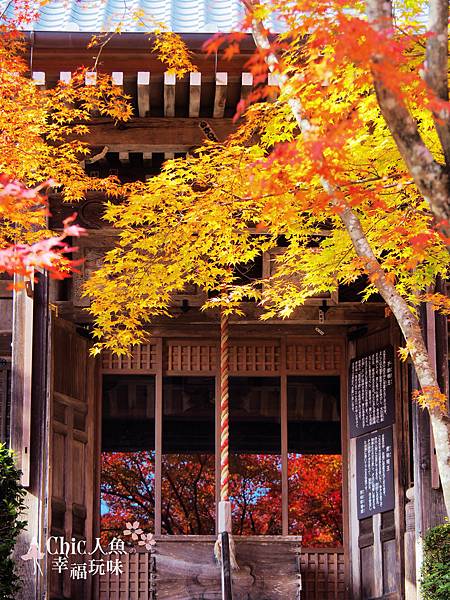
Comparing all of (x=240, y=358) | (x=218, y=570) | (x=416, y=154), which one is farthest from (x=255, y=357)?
(x=416, y=154)

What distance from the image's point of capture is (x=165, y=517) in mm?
15656

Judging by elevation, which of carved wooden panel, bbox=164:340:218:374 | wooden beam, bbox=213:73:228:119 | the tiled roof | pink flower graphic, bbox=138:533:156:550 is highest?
the tiled roof

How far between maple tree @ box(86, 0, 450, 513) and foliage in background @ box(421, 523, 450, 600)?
7.34ft

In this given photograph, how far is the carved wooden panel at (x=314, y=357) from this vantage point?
540 inches

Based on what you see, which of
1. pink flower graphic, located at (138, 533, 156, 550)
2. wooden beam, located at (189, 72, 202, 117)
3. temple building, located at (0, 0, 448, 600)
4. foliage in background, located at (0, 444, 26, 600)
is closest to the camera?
foliage in background, located at (0, 444, 26, 600)

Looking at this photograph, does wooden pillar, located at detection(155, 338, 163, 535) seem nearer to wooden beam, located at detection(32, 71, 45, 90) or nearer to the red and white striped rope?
the red and white striped rope

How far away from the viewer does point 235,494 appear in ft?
51.6

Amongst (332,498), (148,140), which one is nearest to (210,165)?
(148,140)

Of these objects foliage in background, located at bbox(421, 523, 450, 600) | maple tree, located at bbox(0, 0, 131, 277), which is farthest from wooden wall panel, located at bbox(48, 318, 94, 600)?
foliage in background, located at bbox(421, 523, 450, 600)

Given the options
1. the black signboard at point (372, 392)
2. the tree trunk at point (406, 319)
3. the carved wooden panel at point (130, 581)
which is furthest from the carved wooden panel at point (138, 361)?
the tree trunk at point (406, 319)

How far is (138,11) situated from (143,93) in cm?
94

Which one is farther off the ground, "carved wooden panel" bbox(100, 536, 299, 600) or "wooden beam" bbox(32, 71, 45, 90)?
"wooden beam" bbox(32, 71, 45, 90)

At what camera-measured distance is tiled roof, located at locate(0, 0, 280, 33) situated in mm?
11016

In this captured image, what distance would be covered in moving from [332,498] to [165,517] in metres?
2.38
